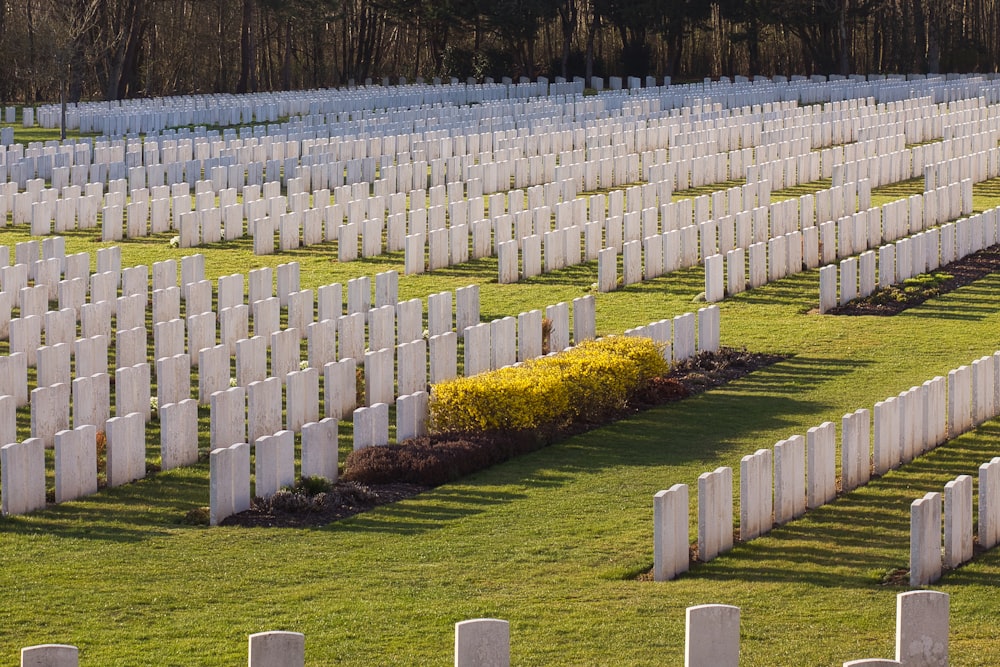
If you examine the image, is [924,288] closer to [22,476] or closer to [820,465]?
[820,465]

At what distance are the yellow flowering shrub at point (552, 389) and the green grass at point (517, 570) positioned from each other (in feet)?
0.95

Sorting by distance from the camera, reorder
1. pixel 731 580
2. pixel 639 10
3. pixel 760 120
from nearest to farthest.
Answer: pixel 731 580 → pixel 760 120 → pixel 639 10

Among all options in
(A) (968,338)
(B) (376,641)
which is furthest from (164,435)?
(A) (968,338)

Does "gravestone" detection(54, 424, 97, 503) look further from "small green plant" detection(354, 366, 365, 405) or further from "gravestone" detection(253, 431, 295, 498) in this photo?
"small green plant" detection(354, 366, 365, 405)

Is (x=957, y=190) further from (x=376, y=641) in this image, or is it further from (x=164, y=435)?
(x=376, y=641)

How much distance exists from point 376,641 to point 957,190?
18909mm

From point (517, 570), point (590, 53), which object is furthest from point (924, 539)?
point (590, 53)

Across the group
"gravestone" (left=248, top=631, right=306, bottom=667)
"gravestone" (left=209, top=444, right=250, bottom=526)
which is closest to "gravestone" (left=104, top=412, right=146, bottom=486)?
"gravestone" (left=209, top=444, right=250, bottom=526)

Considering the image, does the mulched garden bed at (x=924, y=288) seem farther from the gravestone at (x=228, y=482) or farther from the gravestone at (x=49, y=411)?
the gravestone at (x=228, y=482)

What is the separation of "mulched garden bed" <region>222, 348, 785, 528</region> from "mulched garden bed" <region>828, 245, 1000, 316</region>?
4.12 metres

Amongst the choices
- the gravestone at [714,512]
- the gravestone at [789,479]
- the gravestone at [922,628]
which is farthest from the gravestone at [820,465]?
the gravestone at [922,628]

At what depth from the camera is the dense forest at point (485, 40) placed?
58281 mm

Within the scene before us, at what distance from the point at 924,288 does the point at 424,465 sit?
9.73 m

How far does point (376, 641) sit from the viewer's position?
7.75 metres
